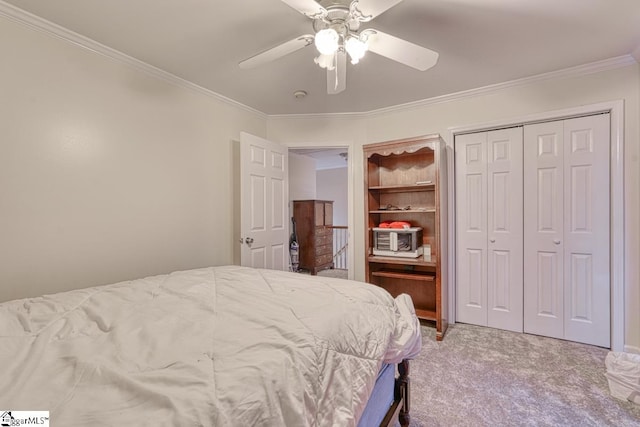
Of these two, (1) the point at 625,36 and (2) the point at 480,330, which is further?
(2) the point at 480,330

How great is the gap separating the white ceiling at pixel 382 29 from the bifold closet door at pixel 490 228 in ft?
2.14

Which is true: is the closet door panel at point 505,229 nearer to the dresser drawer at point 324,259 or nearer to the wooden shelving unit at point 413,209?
the wooden shelving unit at point 413,209

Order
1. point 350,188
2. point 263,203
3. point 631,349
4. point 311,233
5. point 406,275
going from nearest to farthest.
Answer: point 631,349 < point 406,275 < point 263,203 < point 350,188 < point 311,233

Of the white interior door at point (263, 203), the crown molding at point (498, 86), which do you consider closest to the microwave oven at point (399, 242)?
the white interior door at point (263, 203)

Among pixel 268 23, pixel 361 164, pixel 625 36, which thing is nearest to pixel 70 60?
pixel 268 23

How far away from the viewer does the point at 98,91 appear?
211cm

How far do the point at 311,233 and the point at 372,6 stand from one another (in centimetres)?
460

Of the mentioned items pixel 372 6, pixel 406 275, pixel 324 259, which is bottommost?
pixel 324 259

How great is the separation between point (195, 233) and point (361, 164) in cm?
201

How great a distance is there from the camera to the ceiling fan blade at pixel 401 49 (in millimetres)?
1556

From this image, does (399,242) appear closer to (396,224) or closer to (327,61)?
(396,224)

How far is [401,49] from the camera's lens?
1616 mm

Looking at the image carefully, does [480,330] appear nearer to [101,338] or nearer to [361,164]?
[361,164]

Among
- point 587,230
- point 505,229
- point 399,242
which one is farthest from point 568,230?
point 399,242
